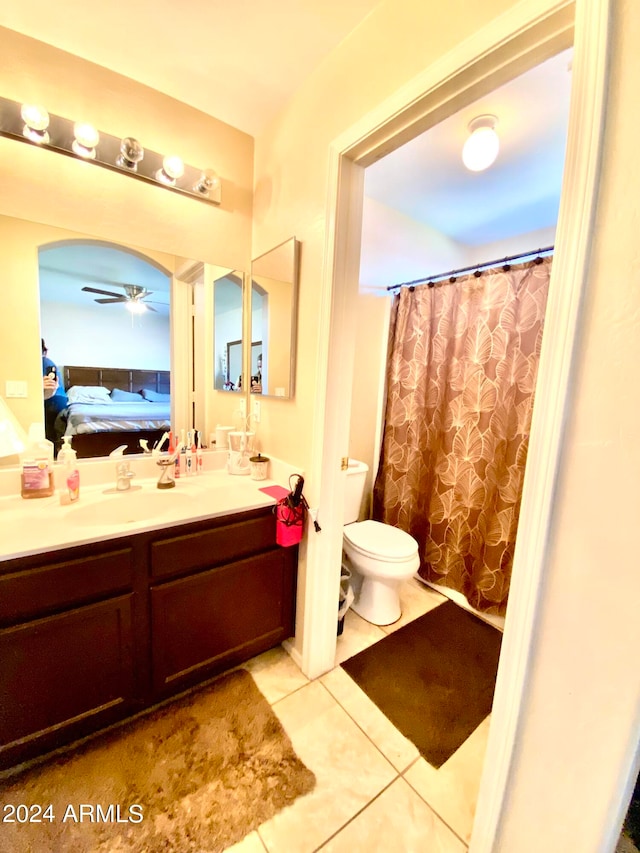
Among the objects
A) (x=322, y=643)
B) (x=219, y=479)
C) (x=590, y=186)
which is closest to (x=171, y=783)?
(x=322, y=643)

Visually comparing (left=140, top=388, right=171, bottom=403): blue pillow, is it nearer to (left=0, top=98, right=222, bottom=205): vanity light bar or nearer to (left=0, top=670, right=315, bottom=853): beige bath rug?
(left=0, top=98, right=222, bottom=205): vanity light bar

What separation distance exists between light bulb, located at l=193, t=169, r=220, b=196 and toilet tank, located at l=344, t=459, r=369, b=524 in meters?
1.63

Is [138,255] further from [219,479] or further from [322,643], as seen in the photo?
[322,643]

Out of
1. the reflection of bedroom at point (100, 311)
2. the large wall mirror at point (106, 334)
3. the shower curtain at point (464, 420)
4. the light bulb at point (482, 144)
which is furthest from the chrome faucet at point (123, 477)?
the light bulb at point (482, 144)

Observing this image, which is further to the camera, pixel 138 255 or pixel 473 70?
pixel 138 255

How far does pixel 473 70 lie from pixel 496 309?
122 cm

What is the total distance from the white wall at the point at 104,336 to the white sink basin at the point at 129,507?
0.59m

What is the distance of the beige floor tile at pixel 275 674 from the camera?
1.40 m

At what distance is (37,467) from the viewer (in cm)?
126

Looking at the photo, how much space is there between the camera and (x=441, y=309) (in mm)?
2121

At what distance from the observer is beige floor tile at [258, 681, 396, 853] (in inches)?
37.9

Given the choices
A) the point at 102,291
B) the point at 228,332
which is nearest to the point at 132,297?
the point at 102,291

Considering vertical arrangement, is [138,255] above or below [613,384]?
above

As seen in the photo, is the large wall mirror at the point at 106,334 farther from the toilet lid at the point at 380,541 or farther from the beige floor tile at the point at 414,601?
the beige floor tile at the point at 414,601
